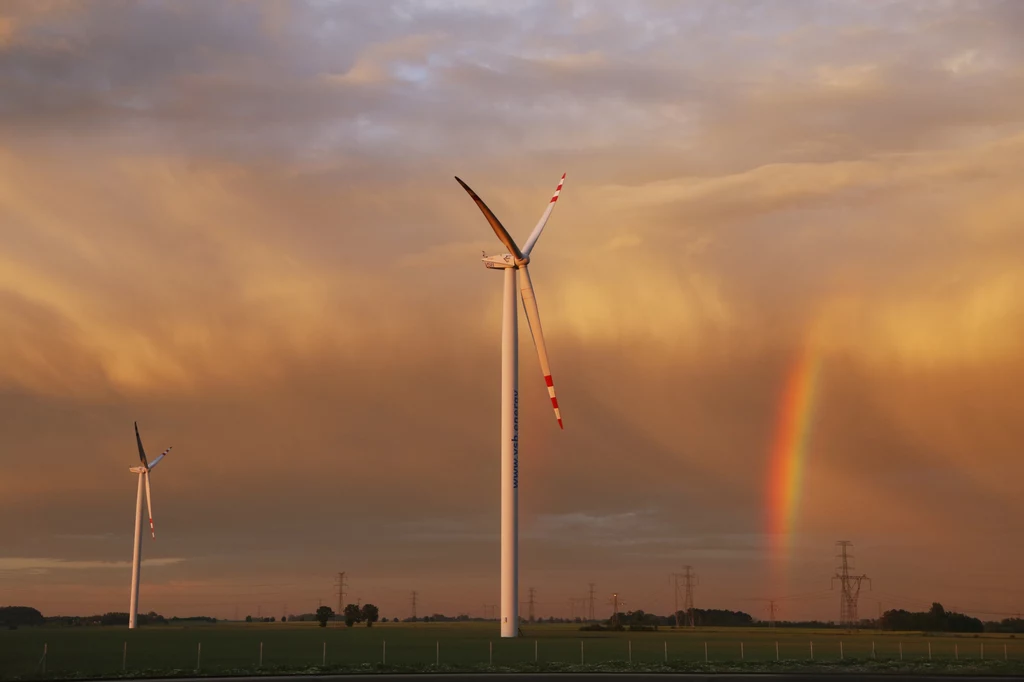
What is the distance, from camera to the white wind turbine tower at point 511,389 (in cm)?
10900

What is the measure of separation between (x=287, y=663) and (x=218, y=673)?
15.2 meters

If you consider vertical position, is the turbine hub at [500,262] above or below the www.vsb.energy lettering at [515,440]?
above

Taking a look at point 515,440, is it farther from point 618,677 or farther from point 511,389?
point 618,677

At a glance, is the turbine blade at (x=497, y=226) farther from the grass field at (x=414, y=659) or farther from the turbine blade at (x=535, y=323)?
the grass field at (x=414, y=659)

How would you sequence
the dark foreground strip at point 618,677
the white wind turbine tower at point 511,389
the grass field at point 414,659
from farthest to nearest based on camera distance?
the white wind turbine tower at point 511,389, the grass field at point 414,659, the dark foreground strip at point 618,677

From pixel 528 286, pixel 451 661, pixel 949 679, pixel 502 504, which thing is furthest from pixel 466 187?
pixel 949 679

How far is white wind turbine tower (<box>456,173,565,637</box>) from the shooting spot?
10900 centimetres

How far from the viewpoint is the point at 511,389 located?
365ft

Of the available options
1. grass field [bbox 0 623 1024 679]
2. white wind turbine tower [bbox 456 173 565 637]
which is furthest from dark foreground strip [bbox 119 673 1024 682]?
white wind turbine tower [bbox 456 173 565 637]

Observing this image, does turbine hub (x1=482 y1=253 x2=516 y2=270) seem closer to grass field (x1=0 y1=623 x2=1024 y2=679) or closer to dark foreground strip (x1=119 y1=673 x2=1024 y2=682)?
grass field (x1=0 y1=623 x2=1024 y2=679)

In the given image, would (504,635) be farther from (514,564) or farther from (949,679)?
(949,679)

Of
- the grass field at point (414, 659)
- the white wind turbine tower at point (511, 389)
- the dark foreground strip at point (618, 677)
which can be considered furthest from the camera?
the white wind turbine tower at point (511, 389)

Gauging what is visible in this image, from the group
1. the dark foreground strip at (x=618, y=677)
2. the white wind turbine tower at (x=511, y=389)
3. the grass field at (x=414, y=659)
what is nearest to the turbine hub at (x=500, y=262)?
the white wind turbine tower at (x=511, y=389)

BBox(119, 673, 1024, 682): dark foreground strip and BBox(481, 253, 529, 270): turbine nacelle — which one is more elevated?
BBox(481, 253, 529, 270): turbine nacelle
